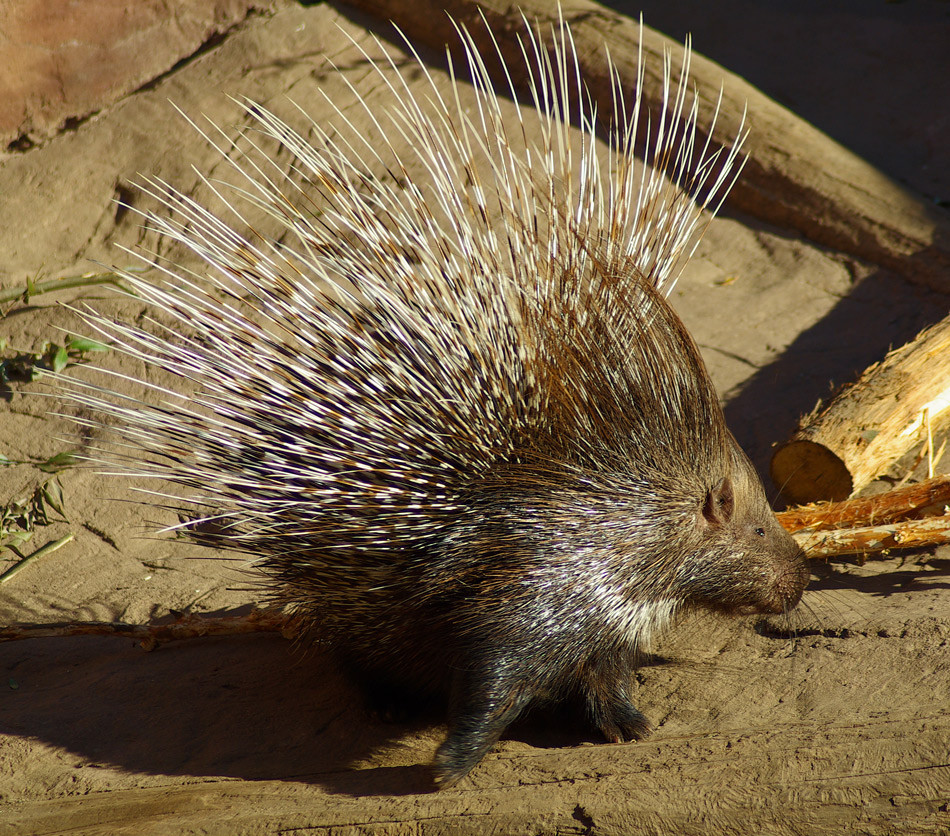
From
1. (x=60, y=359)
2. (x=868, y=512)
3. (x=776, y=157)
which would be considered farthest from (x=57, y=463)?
(x=776, y=157)

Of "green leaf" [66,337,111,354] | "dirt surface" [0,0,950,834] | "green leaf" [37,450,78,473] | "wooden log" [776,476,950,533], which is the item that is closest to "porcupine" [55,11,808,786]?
"dirt surface" [0,0,950,834]

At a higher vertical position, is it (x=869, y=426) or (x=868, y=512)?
(x=869, y=426)

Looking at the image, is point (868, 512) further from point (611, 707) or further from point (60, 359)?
point (60, 359)

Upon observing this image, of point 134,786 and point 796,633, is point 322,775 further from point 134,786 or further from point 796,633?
point 796,633

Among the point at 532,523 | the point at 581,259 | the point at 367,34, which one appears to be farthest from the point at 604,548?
the point at 367,34

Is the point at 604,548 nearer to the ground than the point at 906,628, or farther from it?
farther from it

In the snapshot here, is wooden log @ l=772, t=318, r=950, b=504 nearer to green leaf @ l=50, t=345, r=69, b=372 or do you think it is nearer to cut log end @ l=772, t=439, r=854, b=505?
cut log end @ l=772, t=439, r=854, b=505

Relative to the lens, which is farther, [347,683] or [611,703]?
[347,683]
